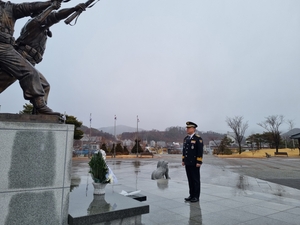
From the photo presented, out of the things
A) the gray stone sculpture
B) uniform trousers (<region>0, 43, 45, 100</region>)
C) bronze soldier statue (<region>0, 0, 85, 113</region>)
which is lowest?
the gray stone sculpture

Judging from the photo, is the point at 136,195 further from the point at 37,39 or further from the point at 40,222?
the point at 37,39

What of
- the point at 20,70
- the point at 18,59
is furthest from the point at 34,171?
the point at 18,59

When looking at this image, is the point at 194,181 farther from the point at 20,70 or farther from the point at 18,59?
the point at 18,59

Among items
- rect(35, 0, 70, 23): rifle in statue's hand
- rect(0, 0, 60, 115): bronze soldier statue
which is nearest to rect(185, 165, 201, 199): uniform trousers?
rect(0, 0, 60, 115): bronze soldier statue

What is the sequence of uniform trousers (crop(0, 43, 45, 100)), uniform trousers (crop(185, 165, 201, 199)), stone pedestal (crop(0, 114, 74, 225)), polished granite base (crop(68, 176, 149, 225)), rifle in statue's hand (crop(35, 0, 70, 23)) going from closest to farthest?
stone pedestal (crop(0, 114, 74, 225))
polished granite base (crop(68, 176, 149, 225))
uniform trousers (crop(0, 43, 45, 100))
rifle in statue's hand (crop(35, 0, 70, 23))
uniform trousers (crop(185, 165, 201, 199))

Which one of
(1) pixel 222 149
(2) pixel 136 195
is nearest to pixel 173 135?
(1) pixel 222 149

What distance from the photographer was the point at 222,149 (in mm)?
38812

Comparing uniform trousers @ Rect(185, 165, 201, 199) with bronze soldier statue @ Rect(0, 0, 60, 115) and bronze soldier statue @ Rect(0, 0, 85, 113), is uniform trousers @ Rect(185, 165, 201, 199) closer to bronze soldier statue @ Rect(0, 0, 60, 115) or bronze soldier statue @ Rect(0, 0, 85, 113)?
bronze soldier statue @ Rect(0, 0, 60, 115)

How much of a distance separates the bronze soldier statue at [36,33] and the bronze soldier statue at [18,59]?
0.12 m

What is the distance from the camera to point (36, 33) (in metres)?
3.42

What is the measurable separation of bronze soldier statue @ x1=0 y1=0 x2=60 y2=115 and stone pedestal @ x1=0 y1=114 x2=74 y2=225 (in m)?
0.44

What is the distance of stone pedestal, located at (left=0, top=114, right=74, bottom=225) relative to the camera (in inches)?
99.3

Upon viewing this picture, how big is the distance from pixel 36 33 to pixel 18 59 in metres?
0.69

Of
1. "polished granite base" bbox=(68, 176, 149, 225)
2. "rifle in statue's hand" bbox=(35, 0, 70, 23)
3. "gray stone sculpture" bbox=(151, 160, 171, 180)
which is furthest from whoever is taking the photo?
"gray stone sculpture" bbox=(151, 160, 171, 180)
